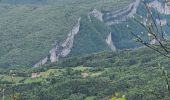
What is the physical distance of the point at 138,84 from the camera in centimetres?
9012

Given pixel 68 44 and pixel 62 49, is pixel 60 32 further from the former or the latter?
pixel 62 49

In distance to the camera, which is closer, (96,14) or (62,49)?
(62,49)

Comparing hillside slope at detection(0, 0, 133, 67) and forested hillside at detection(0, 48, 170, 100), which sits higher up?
hillside slope at detection(0, 0, 133, 67)

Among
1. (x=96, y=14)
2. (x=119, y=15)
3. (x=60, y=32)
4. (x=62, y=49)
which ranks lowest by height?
(x=62, y=49)

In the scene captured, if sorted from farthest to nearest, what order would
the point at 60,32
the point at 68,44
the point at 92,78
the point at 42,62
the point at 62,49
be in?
1. the point at 60,32
2. the point at 68,44
3. the point at 62,49
4. the point at 42,62
5. the point at 92,78

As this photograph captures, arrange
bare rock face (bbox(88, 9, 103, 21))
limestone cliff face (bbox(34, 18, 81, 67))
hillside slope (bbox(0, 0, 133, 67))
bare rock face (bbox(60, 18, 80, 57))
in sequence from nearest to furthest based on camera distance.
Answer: hillside slope (bbox(0, 0, 133, 67)), limestone cliff face (bbox(34, 18, 81, 67)), bare rock face (bbox(60, 18, 80, 57)), bare rock face (bbox(88, 9, 103, 21))

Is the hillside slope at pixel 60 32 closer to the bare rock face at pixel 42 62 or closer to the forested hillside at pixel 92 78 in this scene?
the bare rock face at pixel 42 62

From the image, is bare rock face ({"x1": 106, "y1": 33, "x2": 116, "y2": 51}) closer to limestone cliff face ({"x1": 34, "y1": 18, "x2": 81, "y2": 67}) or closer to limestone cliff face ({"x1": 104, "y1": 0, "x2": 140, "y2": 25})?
limestone cliff face ({"x1": 104, "y1": 0, "x2": 140, "y2": 25})

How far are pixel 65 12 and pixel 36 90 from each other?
8938 cm

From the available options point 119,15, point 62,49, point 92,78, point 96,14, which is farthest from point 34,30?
point 92,78

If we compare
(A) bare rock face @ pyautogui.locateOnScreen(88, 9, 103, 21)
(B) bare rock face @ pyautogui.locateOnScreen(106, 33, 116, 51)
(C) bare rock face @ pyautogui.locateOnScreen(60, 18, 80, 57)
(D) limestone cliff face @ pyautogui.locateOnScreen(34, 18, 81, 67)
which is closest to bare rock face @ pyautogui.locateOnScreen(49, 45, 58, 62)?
(D) limestone cliff face @ pyautogui.locateOnScreen(34, 18, 81, 67)

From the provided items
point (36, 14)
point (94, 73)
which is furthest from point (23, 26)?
point (94, 73)

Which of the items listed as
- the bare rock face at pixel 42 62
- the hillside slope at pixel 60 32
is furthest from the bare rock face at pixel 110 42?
the bare rock face at pixel 42 62

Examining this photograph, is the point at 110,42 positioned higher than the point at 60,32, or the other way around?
the point at 60,32
